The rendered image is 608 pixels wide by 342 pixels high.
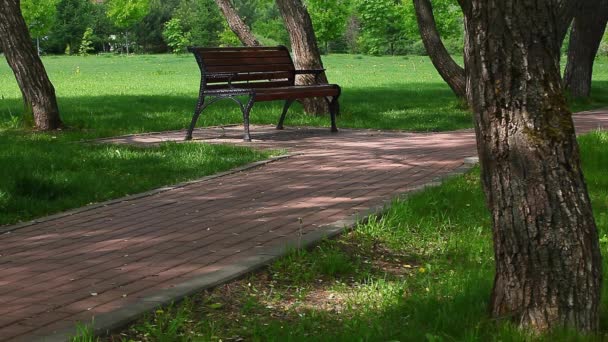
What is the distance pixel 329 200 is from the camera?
8.15 meters

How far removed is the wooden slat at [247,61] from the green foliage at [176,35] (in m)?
70.7

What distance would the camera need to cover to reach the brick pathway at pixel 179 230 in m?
A: 5.18

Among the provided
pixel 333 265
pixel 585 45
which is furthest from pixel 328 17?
pixel 333 265

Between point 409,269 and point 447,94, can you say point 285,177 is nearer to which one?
point 409,269

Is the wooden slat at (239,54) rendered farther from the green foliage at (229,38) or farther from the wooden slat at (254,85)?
the green foliage at (229,38)

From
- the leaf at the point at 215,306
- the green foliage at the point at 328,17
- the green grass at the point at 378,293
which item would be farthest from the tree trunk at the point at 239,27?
the green foliage at the point at 328,17

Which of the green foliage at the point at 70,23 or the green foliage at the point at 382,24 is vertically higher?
the green foliage at the point at 70,23

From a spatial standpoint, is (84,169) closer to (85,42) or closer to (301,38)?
(301,38)

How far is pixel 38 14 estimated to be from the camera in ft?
248

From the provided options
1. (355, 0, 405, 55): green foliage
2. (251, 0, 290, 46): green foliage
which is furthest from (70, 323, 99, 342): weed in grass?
(251, 0, 290, 46): green foliage

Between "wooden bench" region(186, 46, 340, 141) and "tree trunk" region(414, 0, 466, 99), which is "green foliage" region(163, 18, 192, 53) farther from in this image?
"wooden bench" region(186, 46, 340, 141)

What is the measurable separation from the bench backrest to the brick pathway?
268 cm

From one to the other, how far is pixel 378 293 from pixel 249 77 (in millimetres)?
9512

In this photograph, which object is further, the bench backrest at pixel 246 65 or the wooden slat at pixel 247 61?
the wooden slat at pixel 247 61
